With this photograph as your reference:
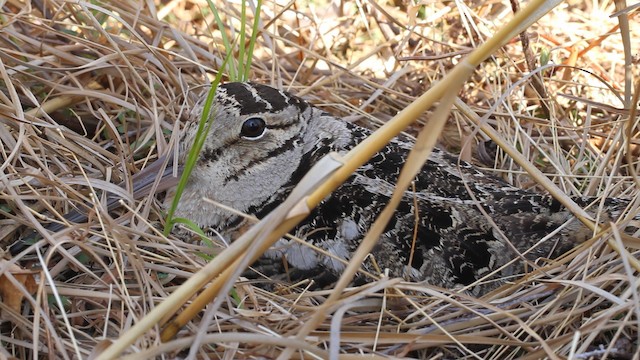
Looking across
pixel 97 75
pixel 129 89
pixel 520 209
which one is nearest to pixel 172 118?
pixel 129 89

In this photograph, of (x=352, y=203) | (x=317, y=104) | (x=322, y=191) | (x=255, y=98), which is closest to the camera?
(x=322, y=191)

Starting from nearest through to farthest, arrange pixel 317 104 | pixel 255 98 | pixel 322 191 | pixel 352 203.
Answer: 1. pixel 322 191
2. pixel 352 203
3. pixel 255 98
4. pixel 317 104

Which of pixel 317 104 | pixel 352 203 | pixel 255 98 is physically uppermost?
pixel 255 98

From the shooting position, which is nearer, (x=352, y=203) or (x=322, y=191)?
(x=322, y=191)

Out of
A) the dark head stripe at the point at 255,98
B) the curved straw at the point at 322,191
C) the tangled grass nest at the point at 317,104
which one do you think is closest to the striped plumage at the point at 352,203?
the dark head stripe at the point at 255,98

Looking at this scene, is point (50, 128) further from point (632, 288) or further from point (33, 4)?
point (632, 288)

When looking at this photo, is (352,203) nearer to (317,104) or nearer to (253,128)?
(253,128)

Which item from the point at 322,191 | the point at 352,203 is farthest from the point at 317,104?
the point at 322,191
